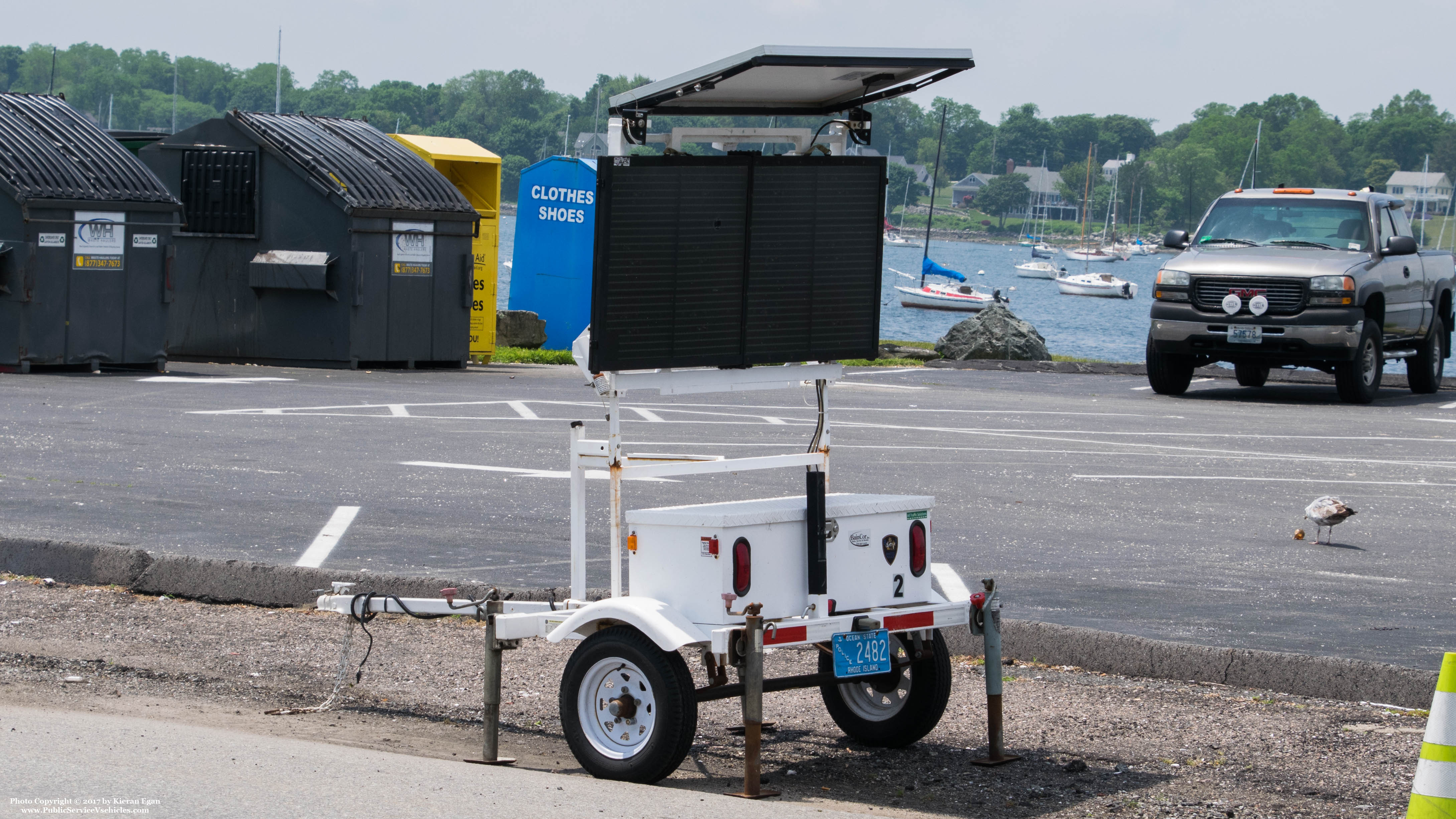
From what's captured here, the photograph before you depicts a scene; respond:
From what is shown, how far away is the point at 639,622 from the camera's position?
5363 millimetres

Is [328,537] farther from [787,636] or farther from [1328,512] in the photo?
[1328,512]

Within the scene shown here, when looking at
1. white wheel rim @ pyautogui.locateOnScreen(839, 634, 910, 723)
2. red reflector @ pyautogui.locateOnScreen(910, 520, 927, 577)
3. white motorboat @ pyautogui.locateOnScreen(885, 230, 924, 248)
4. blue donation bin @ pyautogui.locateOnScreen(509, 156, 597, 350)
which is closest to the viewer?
red reflector @ pyautogui.locateOnScreen(910, 520, 927, 577)

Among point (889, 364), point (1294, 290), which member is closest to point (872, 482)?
point (1294, 290)

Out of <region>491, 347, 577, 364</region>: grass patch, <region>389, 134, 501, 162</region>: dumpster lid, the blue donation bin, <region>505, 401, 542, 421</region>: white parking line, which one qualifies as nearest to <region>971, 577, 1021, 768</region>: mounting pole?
<region>505, 401, 542, 421</region>: white parking line

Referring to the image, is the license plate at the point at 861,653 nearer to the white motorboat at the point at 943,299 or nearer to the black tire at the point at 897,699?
the black tire at the point at 897,699

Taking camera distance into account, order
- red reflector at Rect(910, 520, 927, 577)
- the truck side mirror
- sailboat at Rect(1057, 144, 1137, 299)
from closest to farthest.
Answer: red reflector at Rect(910, 520, 927, 577) → the truck side mirror → sailboat at Rect(1057, 144, 1137, 299)

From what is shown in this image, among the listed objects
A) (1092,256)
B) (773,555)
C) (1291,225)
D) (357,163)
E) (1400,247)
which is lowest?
(773,555)

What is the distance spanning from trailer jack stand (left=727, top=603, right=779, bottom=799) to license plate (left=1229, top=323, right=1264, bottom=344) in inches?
520

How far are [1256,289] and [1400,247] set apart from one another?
180cm

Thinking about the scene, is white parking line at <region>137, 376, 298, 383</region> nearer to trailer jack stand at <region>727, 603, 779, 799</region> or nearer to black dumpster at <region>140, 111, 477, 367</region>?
black dumpster at <region>140, 111, 477, 367</region>

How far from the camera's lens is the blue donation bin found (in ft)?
80.7

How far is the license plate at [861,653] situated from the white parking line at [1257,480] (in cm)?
650

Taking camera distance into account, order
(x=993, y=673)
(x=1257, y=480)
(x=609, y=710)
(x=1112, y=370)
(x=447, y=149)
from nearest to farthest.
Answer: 1. (x=609, y=710)
2. (x=993, y=673)
3. (x=1257, y=480)
4. (x=1112, y=370)
5. (x=447, y=149)

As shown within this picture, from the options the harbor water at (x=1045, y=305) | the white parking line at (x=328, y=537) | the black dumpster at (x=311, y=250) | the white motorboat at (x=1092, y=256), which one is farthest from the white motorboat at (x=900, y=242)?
the white parking line at (x=328, y=537)
